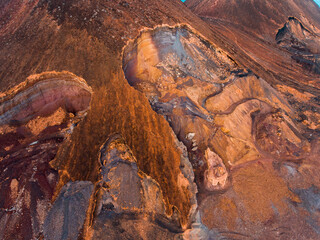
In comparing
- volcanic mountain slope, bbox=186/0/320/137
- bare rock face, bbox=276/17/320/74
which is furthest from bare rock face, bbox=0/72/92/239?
bare rock face, bbox=276/17/320/74

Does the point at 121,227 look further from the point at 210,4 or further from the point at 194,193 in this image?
the point at 210,4

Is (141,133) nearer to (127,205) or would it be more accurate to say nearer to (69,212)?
(127,205)

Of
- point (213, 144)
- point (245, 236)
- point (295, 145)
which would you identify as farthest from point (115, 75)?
point (295, 145)

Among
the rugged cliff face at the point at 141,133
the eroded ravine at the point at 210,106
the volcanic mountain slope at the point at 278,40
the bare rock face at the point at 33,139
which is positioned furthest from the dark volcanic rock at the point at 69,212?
the volcanic mountain slope at the point at 278,40

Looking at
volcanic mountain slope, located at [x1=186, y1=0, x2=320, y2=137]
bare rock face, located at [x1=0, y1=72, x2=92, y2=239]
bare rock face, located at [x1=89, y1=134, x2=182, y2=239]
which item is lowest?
bare rock face, located at [x1=0, y1=72, x2=92, y2=239]

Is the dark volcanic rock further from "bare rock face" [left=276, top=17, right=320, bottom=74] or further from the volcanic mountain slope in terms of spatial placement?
"bare rock face" [left=276, top=17, right=320, bottom=74]

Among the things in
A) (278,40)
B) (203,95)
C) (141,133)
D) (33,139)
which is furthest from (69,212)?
(278,40)
